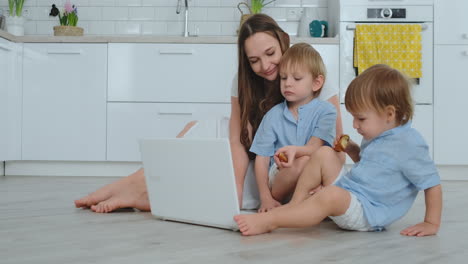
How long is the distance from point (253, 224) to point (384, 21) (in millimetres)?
2548

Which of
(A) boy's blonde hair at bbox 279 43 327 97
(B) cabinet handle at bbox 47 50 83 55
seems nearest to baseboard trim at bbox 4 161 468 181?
(B) cabinet handle at bbox 47 50 83 55

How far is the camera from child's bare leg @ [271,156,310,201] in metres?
1.73

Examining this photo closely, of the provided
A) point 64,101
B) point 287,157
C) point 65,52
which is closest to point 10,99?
point 64,101

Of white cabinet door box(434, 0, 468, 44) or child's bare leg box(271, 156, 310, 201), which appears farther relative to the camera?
white cabinet door box(434, 0, 468, 44)

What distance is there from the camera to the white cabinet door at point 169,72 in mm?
3789

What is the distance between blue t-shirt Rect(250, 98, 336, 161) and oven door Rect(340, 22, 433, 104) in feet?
6.38

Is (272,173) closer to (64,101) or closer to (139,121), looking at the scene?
(139,121)

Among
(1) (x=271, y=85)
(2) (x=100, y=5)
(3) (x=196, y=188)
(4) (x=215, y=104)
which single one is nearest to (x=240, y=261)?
(3) (x=196, y=188)

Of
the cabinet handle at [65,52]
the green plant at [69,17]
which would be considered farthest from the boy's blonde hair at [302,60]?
the green plant at [69,17]

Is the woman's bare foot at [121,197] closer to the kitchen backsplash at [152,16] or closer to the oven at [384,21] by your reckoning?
the oven at [384,21]

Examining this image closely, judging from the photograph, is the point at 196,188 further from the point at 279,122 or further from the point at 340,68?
the point at 340,68

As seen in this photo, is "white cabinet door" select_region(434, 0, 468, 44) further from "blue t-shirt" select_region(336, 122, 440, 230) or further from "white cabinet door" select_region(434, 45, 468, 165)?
"blue t-shirt" select_region(336, 122, 440, 230)

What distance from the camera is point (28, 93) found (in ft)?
12.6

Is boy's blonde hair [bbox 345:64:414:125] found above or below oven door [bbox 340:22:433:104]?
below
